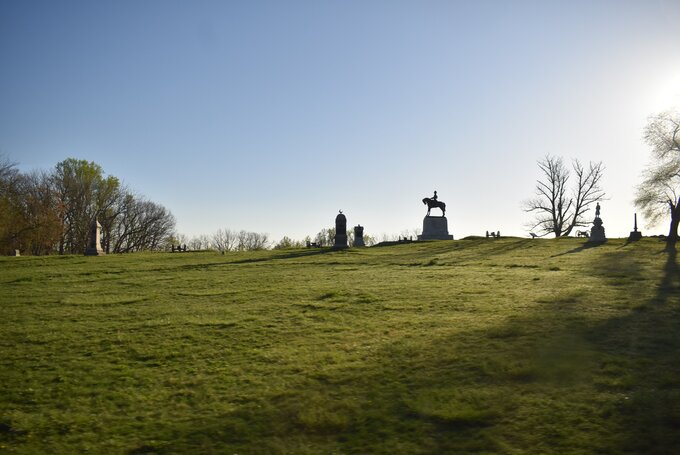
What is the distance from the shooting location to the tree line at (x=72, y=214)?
1885 inches

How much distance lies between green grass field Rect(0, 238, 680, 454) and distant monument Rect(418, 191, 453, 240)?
3605 cm

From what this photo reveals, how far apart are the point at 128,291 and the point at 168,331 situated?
659 cm

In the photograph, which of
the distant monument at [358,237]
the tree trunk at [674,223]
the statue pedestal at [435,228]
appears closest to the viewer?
the tree trunk at [674,223]

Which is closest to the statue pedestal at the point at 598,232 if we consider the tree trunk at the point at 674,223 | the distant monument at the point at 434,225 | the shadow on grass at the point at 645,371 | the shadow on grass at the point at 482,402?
the tree trunk at the point at 674,223

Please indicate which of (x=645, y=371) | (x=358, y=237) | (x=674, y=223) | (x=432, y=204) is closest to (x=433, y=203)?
(x=432, y=204)

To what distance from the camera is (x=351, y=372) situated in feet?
21.4

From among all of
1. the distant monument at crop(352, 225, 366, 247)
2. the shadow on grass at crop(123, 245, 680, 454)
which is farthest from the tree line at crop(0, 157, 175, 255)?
the shadow on grass at crop(123, 245, 680, 454)

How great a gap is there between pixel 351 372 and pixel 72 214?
6303cm

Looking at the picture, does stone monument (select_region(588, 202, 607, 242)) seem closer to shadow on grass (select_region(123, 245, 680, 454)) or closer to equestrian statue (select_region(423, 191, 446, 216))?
equestrian statue (select_region(423, 191, 446, 216))

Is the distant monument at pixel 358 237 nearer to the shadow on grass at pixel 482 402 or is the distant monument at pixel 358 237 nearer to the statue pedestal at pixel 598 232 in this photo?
the statue pedestal at pixel 598 232

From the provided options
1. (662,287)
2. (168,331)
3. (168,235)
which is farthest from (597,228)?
(168,235)

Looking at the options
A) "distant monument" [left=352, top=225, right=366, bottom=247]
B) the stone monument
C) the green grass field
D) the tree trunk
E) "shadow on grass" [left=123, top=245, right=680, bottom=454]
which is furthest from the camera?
"distant monument" [left=352, top=225, right=366, bottom=247]

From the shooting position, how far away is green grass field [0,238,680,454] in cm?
475

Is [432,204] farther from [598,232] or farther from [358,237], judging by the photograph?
[598,232]
